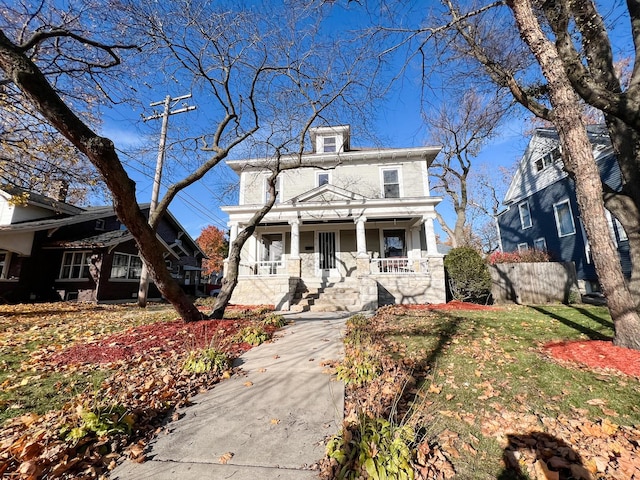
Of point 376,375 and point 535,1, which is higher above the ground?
point 535,1

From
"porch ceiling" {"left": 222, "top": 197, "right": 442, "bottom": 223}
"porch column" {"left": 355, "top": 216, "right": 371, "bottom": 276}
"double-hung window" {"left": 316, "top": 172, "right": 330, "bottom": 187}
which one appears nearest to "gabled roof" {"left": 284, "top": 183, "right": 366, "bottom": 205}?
"porch ceiling" {"left": 222, "top": 197, "right": 442, "bottom": 223}

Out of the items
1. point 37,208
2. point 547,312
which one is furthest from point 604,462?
point 37,208

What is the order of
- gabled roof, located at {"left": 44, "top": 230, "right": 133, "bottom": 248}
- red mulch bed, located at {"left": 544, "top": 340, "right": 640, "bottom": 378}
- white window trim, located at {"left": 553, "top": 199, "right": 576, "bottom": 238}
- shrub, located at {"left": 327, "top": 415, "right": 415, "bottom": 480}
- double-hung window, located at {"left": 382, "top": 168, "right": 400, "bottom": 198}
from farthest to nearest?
1. double-hung window, located at {"left": 382, "top": 168, "right": 400, "bottom": 198}
2. white window trim, located at {"left": 553, "top": 199, "right": 576, "bottom": 238}
3. gabled roof, located at {"left": 44, "top": 230, "right": 133, "bottom": 248}
4. red mulch bed, located at {"left": 544, "top": 340, "right": 640, "bottom": 378}
5. shrub, located at {"left": 327, "top": 415, "right": 415, "bottom": 480}

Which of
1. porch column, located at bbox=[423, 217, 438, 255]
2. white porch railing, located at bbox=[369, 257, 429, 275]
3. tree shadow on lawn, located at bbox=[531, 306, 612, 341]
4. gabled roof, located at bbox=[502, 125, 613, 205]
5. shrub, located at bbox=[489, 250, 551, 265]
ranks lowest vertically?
tree shadow on lawn, located at bbox=[531, 306, 612, 341]

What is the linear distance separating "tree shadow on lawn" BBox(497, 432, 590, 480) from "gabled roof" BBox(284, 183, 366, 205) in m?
11.1

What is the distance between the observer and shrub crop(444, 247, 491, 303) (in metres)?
10.9

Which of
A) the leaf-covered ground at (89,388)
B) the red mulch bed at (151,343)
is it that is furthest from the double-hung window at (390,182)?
the red mulch bed at (151,343)

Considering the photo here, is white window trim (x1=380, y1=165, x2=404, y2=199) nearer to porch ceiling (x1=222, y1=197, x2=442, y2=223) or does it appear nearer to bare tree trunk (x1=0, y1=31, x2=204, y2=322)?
porch ceiling (x1=222, y1=197, x2=442, y2=223)

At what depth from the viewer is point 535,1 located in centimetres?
593

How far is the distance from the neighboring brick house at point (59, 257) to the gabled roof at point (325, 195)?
999 cm

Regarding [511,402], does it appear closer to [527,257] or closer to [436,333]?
[436,333]

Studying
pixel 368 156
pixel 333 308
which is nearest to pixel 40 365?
pixel 333 308

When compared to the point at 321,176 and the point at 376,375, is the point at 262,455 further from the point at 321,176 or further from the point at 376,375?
the point at 321,176

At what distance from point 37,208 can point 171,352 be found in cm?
1708
